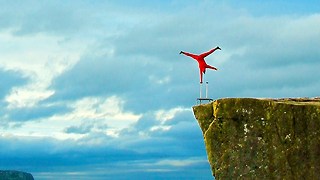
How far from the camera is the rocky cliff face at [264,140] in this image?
39000 mm

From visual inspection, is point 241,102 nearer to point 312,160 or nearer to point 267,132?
point 267,132

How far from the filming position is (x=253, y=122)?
39.7 metres

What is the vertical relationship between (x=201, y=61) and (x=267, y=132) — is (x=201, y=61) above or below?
above

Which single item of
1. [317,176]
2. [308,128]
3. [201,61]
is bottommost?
[317,176]

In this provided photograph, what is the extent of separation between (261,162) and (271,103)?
327 centimetres

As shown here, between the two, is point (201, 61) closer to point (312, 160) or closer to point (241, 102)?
point (241, 102)

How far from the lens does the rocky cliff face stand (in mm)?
39000

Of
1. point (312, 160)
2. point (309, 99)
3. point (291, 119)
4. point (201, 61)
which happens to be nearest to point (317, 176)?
point (312, 160)

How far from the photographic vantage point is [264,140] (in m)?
39.3

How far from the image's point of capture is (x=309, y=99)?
4400cm

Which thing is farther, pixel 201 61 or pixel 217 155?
pixel 201 61

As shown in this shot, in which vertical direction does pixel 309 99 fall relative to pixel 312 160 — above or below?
above

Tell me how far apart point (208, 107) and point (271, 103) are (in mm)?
3667

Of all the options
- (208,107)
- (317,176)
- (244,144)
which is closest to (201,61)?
(208,107)
